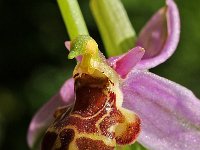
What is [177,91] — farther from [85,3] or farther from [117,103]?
[85,3]

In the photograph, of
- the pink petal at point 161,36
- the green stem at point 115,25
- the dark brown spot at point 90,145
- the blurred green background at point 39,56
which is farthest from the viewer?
the blurred green background at point 39,56

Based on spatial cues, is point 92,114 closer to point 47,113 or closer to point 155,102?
point 155,102

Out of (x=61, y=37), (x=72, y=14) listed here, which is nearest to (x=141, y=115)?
(x=72, y=14)

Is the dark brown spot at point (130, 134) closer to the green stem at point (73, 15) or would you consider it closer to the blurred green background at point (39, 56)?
the green stem at point (73, 15)

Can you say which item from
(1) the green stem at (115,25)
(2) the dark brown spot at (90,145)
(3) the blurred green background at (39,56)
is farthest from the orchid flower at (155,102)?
(3) the blurred green background at (39,56)

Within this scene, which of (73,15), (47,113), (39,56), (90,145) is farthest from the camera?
(39,56)

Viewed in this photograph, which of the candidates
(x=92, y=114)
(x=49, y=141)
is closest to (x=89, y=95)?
(x=92, y=114)

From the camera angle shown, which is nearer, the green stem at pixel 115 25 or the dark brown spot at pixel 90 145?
the dark brown spot at pixel 90 145
